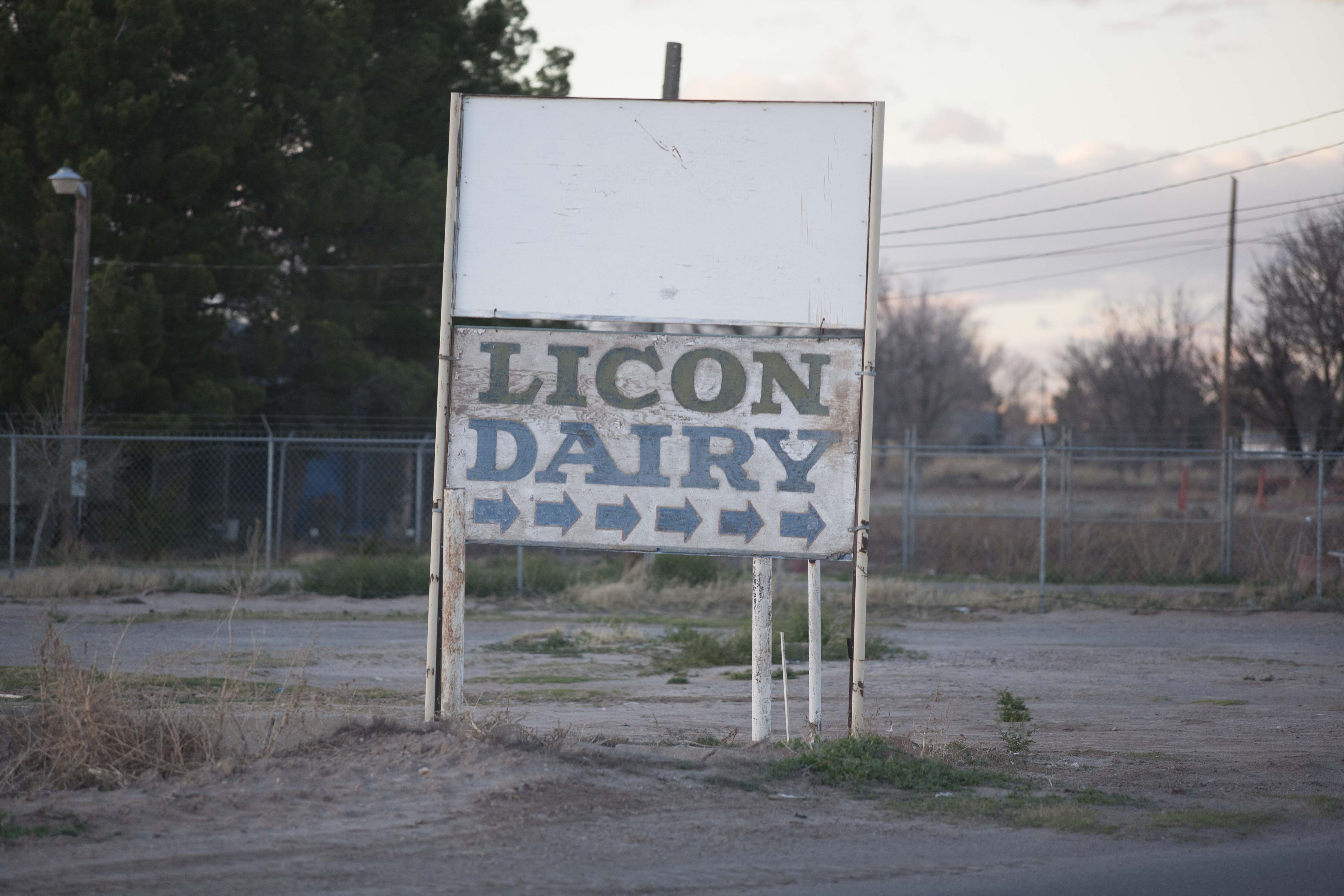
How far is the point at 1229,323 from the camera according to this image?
29516mm

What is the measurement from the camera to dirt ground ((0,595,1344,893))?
179 inches

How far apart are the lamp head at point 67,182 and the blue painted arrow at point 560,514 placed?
14.7 m

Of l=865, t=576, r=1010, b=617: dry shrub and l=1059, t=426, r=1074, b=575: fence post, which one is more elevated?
l=1059, t=426, r=1074, b=575: fence post

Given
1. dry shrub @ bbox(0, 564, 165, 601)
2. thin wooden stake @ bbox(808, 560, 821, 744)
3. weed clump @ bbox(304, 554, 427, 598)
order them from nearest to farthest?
1. thin wooden stake @ bbox(808, 560, 821, 744)
2. dry shrub @ bbox(0, 564, 165, 601)
3. weed clump @ bbox(304, 554, 427, 598)

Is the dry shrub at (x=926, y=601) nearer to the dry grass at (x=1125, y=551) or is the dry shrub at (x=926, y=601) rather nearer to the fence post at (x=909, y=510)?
the dry grass at (x=1125, y=551)

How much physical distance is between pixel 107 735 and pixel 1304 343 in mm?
34347

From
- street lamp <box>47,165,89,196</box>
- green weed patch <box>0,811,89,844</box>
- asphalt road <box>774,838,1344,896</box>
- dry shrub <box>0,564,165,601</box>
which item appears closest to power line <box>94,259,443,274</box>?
street lamp <box>47,165,89,196</box>

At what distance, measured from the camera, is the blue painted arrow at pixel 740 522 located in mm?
6332

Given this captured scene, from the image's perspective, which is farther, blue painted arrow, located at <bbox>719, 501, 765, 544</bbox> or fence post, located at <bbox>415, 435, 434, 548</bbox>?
fence post, located at <bbox>415, 435, 434, 548</bbox>

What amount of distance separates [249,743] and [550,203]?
331 centimetres

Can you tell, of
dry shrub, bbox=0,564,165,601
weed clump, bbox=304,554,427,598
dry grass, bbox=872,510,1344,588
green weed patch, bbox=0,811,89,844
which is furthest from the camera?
dry grass, bbox=872,510,1344,588

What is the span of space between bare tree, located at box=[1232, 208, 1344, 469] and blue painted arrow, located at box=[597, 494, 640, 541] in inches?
1172

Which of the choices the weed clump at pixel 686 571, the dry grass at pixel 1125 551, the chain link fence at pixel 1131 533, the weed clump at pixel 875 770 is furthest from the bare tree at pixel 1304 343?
the weed clump at pixel 875 770

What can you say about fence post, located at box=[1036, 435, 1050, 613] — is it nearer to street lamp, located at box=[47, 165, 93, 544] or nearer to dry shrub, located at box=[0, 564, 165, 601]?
dry shrub, located at box=[0, 564, 165, 601]
